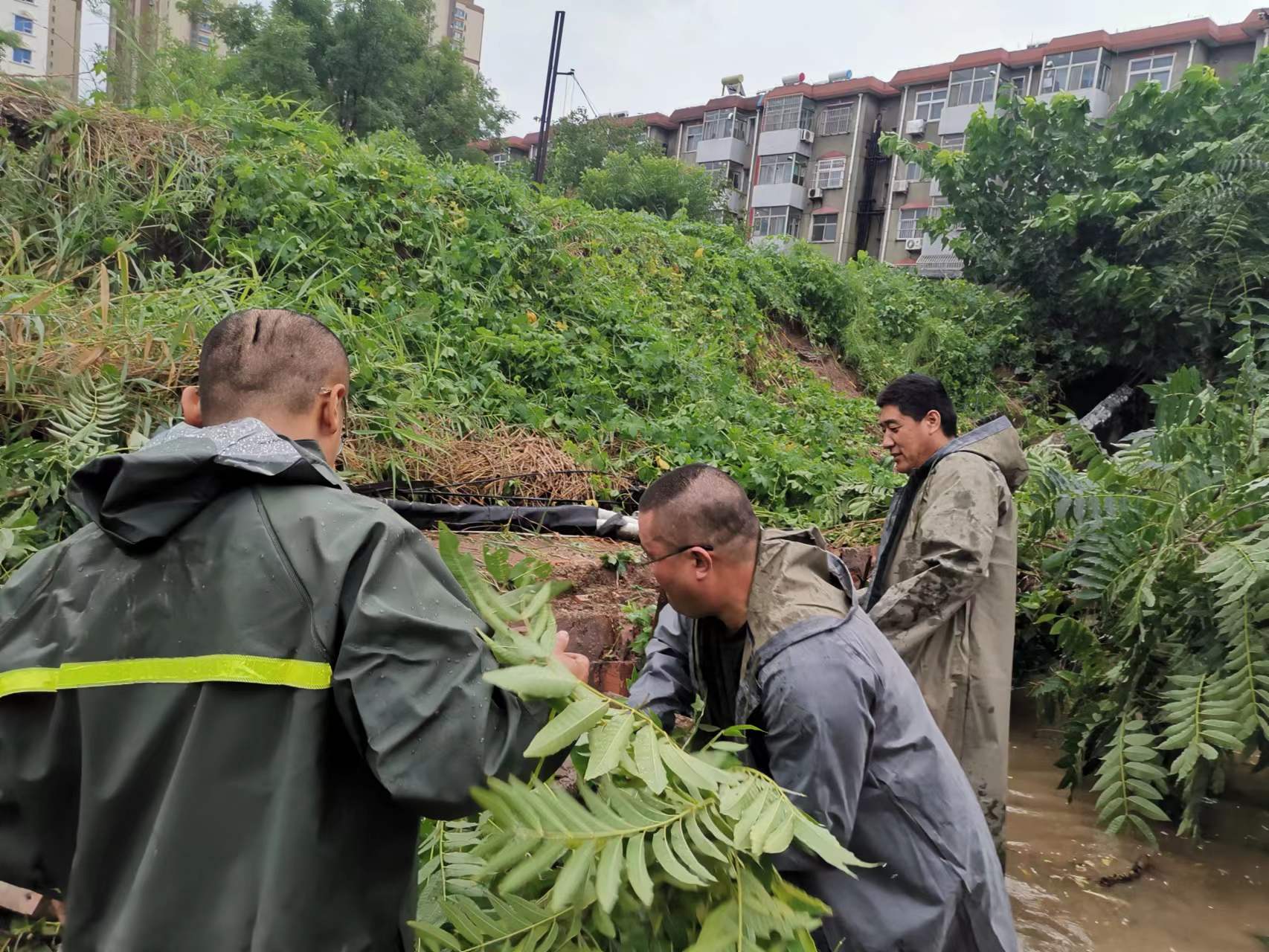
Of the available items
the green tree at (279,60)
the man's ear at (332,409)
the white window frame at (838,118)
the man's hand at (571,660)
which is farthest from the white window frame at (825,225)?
the man's hand at (571,660)

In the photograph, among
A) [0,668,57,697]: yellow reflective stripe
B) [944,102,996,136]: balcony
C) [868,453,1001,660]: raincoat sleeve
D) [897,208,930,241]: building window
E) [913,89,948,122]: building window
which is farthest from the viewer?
[913,89,948,122]: building window

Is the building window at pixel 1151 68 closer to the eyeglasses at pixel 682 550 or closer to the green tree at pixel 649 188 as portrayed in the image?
the green tree at pixel 649 188

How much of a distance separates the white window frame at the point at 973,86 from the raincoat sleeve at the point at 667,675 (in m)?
42.2

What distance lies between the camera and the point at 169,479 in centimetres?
143

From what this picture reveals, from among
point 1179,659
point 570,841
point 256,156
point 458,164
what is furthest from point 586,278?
point 570,841

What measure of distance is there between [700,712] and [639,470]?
4.62 m

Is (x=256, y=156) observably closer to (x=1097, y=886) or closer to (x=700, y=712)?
(x=700, y=712)

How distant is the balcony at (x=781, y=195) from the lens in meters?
45.3

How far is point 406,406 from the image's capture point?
19.3 feet

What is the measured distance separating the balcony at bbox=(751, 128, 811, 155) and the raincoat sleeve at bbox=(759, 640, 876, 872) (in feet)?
154

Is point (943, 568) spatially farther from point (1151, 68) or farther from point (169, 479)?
point (1151, 68)

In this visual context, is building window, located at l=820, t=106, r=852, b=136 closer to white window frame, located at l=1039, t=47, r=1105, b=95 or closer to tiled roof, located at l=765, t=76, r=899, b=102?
tiled roof, located at l=765, t=76, r=899, b=102

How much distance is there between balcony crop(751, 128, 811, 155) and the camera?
45344 millimetres

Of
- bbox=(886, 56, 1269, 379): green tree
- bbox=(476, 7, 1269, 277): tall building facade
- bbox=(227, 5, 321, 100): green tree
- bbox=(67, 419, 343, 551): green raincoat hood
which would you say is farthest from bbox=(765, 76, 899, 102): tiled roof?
bbox=(67, 419, 343, 551): green raincoat hood
